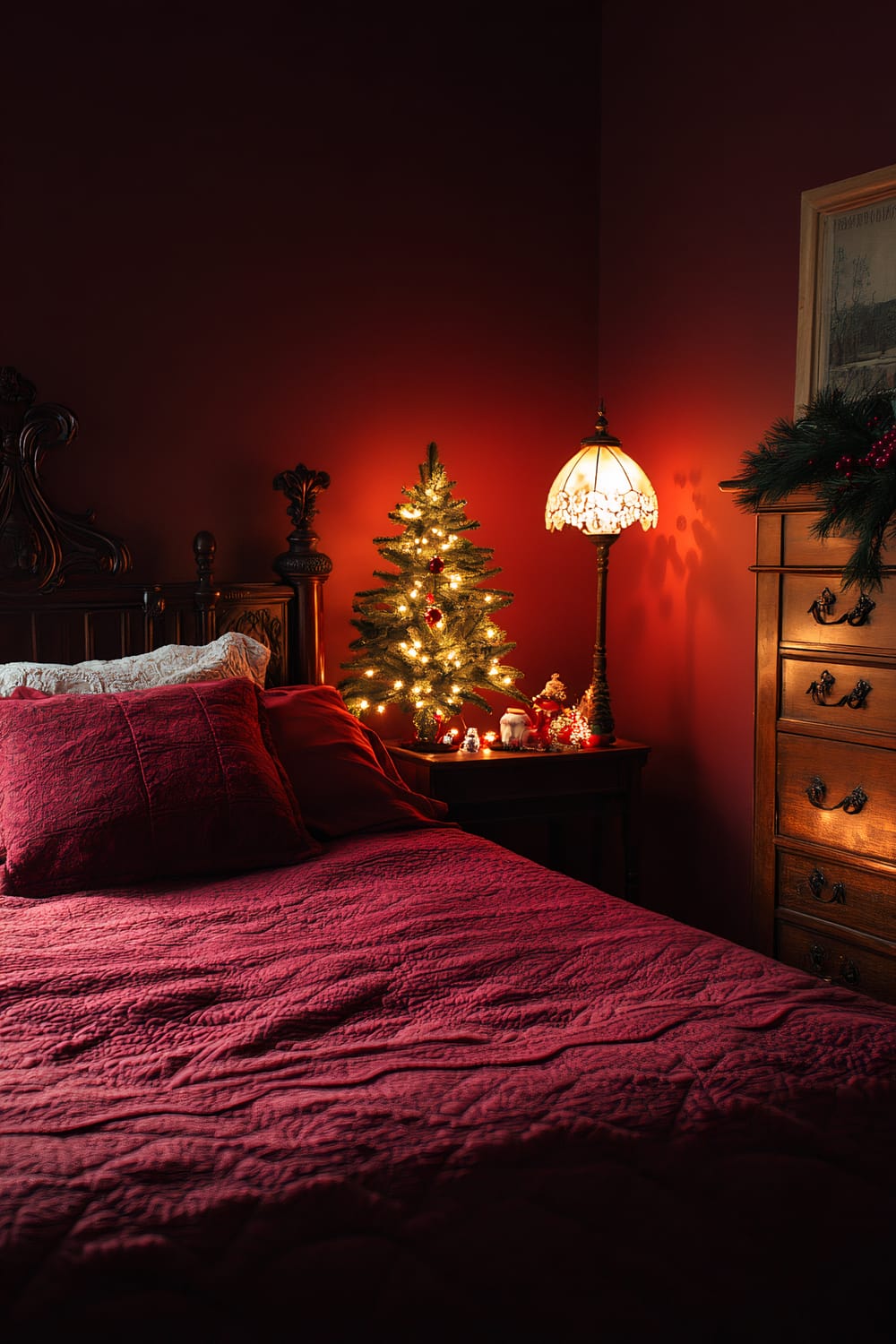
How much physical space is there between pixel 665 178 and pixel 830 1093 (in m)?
2.90

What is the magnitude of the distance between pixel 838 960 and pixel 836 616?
0.73 meters

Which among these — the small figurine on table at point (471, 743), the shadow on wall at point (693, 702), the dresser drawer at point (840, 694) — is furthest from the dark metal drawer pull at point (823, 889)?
the small figurine on table at point (471, 743)

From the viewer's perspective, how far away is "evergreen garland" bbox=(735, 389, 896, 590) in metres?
2.20

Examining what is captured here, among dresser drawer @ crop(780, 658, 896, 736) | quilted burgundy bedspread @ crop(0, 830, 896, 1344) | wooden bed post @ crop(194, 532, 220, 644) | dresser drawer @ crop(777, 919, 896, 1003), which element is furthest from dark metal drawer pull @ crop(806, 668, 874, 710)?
wooden bed post @ crop(194, 532, 220, 644)

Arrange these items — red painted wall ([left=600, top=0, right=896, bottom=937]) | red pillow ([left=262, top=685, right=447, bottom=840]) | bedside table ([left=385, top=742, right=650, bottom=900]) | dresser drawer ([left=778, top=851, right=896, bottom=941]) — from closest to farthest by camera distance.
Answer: dresser drawer ([left=778, top=851, right=896, bottom=941])
red pillow ([left=262, top=685, right=447, bottom=840])
red painted wall ([left=600, top=0, right=896, bottom=937])
bedside table ([left=385, top=742, right=650, bottom=900])

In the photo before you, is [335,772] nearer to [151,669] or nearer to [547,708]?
[151,669]

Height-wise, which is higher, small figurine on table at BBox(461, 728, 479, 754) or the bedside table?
small figurine on table at BBox(461, 728, 479, 754)

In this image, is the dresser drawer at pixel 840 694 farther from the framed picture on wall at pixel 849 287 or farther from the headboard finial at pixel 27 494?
the headboard finial at pixel 27 494

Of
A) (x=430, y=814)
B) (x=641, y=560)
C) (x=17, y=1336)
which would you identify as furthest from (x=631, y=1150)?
(x=641, y=560)

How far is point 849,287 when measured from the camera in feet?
9.27

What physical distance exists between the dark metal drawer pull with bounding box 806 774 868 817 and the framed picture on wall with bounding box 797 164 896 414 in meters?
1.02

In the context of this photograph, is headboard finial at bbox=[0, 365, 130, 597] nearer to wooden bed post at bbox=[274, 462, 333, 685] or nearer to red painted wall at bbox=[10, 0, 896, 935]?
red painted wall at bbox=[10, 0, 896, 935]

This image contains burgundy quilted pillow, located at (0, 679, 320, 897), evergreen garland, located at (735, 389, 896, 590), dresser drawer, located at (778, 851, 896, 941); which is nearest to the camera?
burgundy quilted pillow, located at (0, 679, 320, 897)

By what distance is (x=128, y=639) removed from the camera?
2959 millimetres
